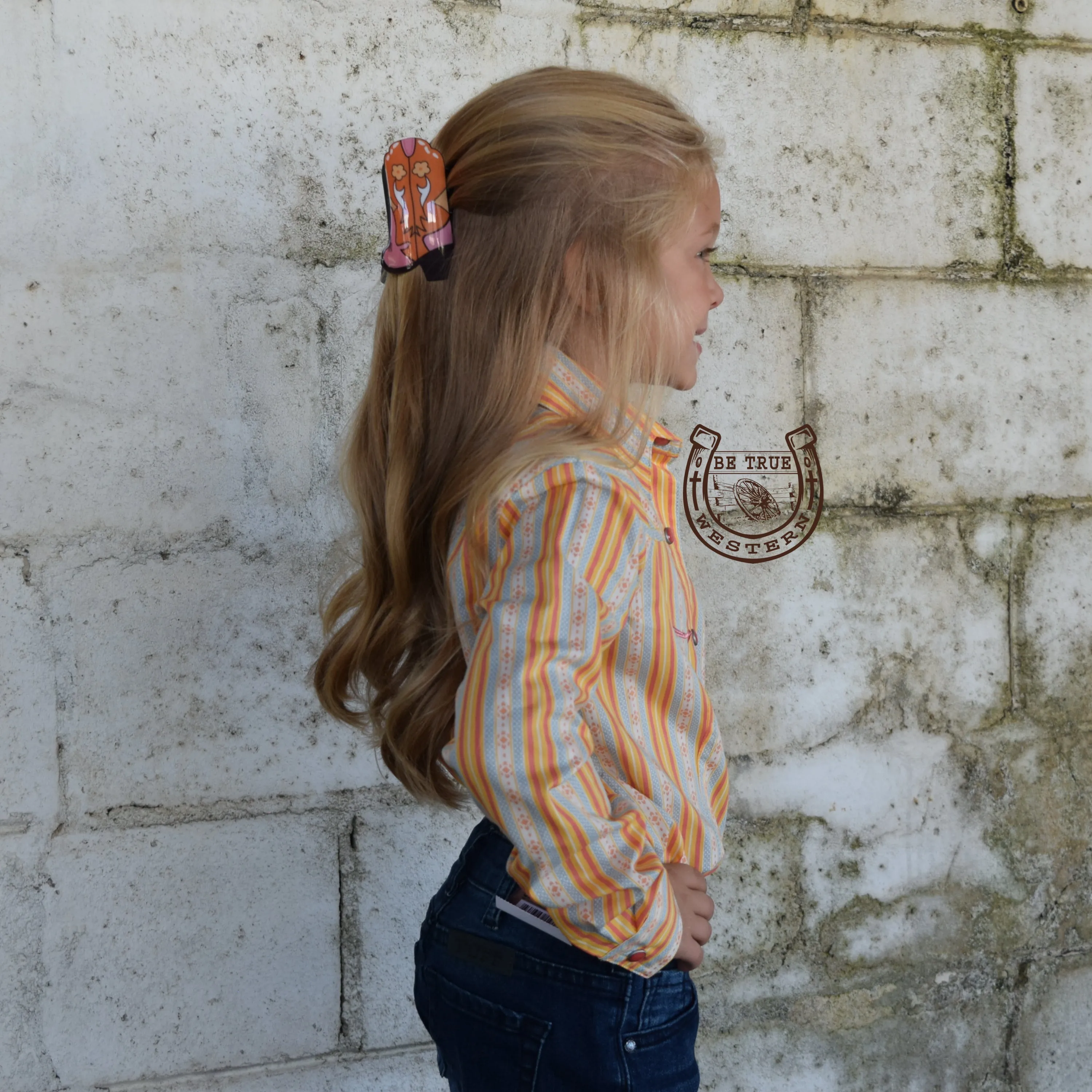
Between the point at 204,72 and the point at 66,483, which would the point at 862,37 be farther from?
the point at 66,483

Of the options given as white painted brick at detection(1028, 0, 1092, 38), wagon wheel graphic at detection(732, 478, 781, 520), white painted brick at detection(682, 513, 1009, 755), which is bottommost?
white painted brick at detection(682, 513, 1009, 755)

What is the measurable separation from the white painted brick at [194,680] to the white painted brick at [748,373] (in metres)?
0.68

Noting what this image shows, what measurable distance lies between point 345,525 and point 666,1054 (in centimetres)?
90

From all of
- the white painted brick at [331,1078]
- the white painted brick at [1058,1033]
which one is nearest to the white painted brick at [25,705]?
the white painted brick at [331,1078]

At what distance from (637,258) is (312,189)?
0.72 meters

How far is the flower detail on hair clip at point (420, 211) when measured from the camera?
108cm

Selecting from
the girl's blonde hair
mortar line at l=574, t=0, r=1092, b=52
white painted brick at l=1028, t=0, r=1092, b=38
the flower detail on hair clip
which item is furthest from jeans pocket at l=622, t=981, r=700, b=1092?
white painted brick at l=1028, t=0, r=1092, b=38

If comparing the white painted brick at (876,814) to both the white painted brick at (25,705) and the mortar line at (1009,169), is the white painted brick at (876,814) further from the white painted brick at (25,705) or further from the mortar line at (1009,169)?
the white painted brick at (25,705)

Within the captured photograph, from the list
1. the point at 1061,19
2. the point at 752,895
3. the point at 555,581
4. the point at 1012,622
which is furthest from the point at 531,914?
the point at 1061,19

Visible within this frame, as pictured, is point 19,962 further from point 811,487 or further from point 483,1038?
point 811,487

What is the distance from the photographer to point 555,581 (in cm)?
90

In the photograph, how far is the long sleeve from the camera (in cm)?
89

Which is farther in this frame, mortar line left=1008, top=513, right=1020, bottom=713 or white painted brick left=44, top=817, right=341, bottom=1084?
mortar line left=1008, top=513, right=1020, bottom=713

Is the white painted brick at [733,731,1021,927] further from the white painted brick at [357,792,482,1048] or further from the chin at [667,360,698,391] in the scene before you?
the chin at [667,360,698,391]
